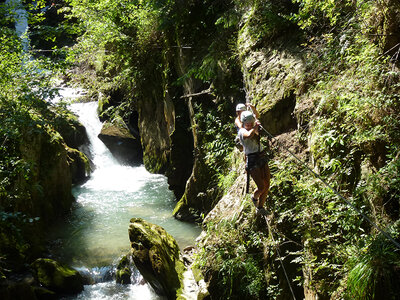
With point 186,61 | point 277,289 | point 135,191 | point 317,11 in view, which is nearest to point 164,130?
point 186,61

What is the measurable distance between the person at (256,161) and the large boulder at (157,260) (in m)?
2.96

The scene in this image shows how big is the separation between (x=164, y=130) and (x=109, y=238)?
421 centimetres

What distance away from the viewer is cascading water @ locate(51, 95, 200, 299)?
7.90m

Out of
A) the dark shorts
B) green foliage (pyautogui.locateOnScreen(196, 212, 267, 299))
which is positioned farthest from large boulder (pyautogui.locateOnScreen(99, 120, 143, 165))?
the dark shorts

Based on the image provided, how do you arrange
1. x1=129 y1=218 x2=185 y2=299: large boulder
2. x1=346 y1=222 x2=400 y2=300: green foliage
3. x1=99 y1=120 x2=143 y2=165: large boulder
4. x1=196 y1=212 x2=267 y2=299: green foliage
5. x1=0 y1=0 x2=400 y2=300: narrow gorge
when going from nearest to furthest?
x1=346 y1=222 x2=400 y2=300: green foliage < x1=0 y1=0 x2=400 y2=300: narrow gorge < x1=196 y1=212 x2=267 y2=299: green foliage < x1=129 y1=218 x2=185 y2=299: large boulder < x1=99 y1=120 x2=143 y2=165: large boulder

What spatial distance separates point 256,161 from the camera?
16.7 ft

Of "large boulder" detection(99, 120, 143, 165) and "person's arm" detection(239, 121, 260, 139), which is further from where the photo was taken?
"large boulder" detection(99, 120, 143, 165)

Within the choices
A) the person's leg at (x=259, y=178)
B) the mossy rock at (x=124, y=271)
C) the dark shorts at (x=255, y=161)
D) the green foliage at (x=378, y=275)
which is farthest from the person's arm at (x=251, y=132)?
the mossy rock at (x=124, y=271)

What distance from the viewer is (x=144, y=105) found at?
12.4 metres

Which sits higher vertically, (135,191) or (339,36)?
(339,36)

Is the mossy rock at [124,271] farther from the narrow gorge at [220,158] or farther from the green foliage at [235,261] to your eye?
the green foliage at [235,261]

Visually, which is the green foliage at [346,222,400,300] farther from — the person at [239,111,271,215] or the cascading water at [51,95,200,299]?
the cascading water at [51,95,200,299]

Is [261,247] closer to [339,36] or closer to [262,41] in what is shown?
[339,36]

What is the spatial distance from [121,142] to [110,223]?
695 centimetres
